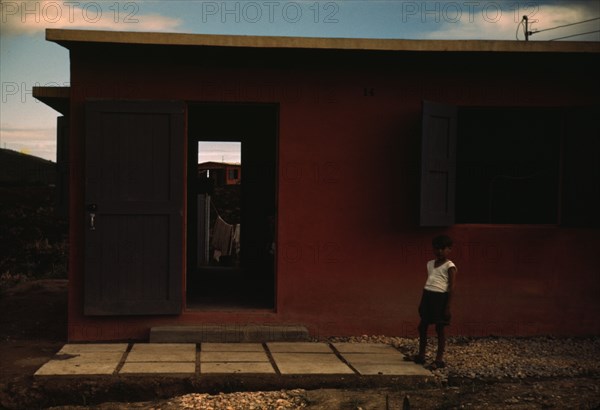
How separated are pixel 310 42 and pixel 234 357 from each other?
2985 millimetres

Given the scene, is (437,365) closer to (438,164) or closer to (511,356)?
(511,356)

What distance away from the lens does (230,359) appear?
6172mm

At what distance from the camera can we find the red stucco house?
7.05 meters

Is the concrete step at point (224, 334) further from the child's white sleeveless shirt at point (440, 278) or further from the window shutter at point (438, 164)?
the window shutter at point (438, 164)

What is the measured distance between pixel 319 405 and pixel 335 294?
2414mm

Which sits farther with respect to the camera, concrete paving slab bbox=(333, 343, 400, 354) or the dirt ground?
concrete paving slab bbox=(333, 343, 400, 354)

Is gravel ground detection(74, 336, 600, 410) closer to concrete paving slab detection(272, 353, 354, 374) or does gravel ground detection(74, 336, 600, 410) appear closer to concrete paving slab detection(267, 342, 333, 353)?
concrete paving slab detection(272, 353, 354, 374)

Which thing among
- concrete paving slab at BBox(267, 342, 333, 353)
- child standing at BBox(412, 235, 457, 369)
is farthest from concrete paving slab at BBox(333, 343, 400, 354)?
child standing at BBox(412, 235, 457, 369)

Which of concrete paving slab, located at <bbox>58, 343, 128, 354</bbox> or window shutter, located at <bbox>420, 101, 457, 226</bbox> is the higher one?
window shutter, located at <bbox>420, 101, 457, 226</bbox>

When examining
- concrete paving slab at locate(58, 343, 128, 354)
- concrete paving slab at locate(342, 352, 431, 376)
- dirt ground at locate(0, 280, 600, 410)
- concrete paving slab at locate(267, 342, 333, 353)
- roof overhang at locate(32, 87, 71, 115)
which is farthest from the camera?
roof overhang at locate(32, 87, 71, 115)

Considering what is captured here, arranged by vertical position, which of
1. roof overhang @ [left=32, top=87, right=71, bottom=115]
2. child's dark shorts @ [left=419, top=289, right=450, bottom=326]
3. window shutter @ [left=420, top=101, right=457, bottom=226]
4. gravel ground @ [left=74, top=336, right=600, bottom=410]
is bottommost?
gravel ground @ [left=74, top=336, right=600, bottom=410]

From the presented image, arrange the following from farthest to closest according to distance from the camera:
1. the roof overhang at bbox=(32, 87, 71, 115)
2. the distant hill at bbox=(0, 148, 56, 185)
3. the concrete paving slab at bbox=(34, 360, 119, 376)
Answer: the distant hill at bbox=(0, 148, 56, 185)
the roof overhang at bbox=(32, 87, 71, 115)
the concrete paving slab at bbox=(34, 360, 119, 376)

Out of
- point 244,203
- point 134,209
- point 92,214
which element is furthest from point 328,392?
point 244,203

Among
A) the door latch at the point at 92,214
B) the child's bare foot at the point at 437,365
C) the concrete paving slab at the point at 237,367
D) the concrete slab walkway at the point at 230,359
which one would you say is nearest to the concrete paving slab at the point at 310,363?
the concrete slab walkway at the point at 230,359
